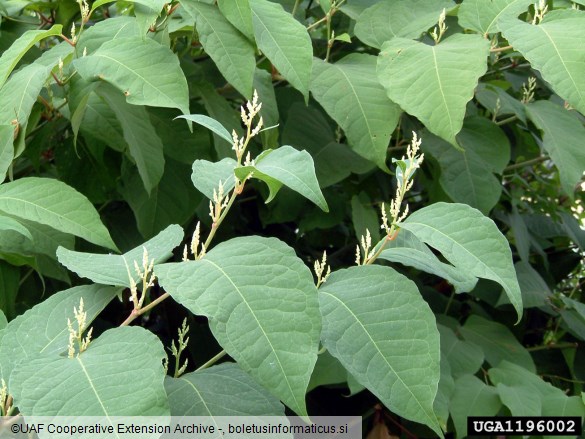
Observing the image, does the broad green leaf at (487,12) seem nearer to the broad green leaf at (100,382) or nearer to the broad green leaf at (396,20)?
the broad green leaf at (396,20)

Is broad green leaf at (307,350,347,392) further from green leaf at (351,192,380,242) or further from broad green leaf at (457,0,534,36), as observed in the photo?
broad green leaf at (457,0,534,36)

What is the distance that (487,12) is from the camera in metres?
1.40

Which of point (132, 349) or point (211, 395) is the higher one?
point (132, 349)

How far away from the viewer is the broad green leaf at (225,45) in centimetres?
126

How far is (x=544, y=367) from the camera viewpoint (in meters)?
1.88

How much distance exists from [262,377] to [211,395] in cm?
14

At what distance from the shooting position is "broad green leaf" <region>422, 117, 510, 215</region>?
148 cm

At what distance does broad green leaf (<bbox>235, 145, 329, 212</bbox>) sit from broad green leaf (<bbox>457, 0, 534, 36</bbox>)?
23.6 inches

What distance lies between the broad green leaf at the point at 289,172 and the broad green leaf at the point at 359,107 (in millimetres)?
370

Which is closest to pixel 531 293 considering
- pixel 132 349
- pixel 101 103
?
pixel 101 103

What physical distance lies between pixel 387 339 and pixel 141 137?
0.60 m

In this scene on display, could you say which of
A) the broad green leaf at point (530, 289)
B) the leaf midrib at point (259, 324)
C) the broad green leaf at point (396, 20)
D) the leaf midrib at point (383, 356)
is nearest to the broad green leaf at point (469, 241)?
the leaf midrib at point (383, 356)

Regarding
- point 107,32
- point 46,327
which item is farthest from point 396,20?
point 46,327

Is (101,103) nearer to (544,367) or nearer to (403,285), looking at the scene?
(403,285)
